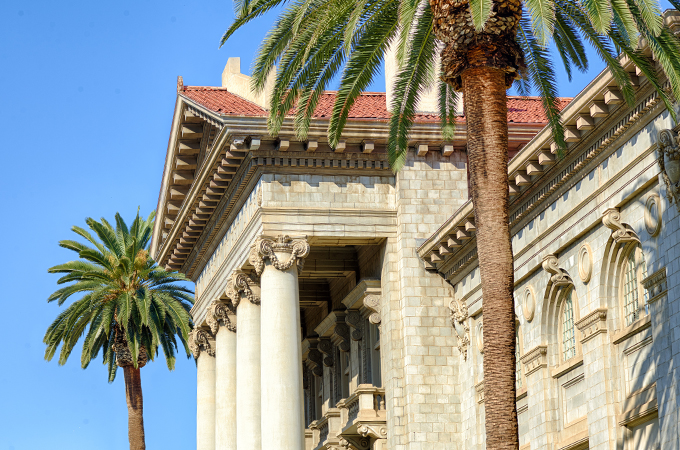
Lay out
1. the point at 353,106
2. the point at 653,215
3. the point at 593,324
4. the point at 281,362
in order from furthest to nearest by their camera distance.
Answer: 1. the point at 353,106
2. the point at 281,362
3. the point at 593,324
4. the point at 653,215

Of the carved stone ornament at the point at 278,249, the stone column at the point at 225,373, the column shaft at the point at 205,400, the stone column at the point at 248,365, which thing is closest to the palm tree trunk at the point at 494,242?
the carved stone ornament at the point at 278,249

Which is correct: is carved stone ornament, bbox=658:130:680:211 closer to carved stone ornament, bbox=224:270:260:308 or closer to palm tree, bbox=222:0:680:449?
palm tree, bbox=222:0:680:449

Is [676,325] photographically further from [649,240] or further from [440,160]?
[440,160]

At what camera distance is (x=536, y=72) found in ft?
70.3

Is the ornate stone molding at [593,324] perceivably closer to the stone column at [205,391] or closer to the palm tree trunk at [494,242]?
the palm tree trunk at [494,242]

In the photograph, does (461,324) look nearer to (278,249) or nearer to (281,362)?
(281,362)

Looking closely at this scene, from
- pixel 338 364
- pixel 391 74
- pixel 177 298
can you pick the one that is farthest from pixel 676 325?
pixel 177 298

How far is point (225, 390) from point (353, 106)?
9.52 metres

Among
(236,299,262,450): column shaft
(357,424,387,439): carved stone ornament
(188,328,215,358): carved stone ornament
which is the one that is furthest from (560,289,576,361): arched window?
(188,328,215,358): carved stone ornament

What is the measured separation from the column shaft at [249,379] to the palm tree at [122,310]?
54.1 ft

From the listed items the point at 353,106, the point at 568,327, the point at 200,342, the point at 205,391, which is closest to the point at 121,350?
the point at 205,391

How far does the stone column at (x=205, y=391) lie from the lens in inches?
1464

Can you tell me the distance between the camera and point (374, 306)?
3089 cm

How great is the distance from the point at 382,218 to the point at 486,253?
518 inches
